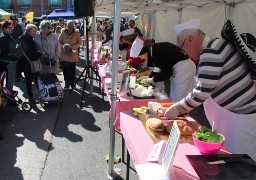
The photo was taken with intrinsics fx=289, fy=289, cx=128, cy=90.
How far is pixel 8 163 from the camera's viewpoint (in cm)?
331

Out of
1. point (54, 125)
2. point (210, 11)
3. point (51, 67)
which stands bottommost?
point (54, 125)

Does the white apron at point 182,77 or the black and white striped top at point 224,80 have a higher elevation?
the black and white striped top at point 224,80

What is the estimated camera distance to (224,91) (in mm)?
1890

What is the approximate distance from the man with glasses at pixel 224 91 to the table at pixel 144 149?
27 centimetres

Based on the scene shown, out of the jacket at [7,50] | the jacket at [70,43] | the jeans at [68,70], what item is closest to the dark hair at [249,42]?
the jacket at [7,50]

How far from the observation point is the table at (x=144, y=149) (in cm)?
155

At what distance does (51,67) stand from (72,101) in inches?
32.7

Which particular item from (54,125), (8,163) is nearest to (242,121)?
(8,163)

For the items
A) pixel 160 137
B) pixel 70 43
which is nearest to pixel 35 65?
pixel 70 43

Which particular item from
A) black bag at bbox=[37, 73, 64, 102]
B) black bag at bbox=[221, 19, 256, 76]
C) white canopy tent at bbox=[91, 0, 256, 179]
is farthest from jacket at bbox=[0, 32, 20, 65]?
black bag at bbox=[221, 19, 256, 76]

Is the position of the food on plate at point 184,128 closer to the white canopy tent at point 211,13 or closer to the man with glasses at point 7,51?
the white canopy tent at point 211,13

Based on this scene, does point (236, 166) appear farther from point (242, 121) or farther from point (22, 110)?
point (22, 110)

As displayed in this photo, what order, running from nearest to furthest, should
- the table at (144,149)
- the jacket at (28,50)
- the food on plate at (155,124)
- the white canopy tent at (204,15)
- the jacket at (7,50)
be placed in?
1. the table at (144,149)
2. the food on plate at (155,124)
3. the white canopy tent at (204,15)
4. the jacket at (7,50)
5. the jacket at (28,50)

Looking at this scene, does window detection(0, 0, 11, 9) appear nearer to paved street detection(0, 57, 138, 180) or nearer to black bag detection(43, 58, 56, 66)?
black bag detection(43, 58, 56, 66)
